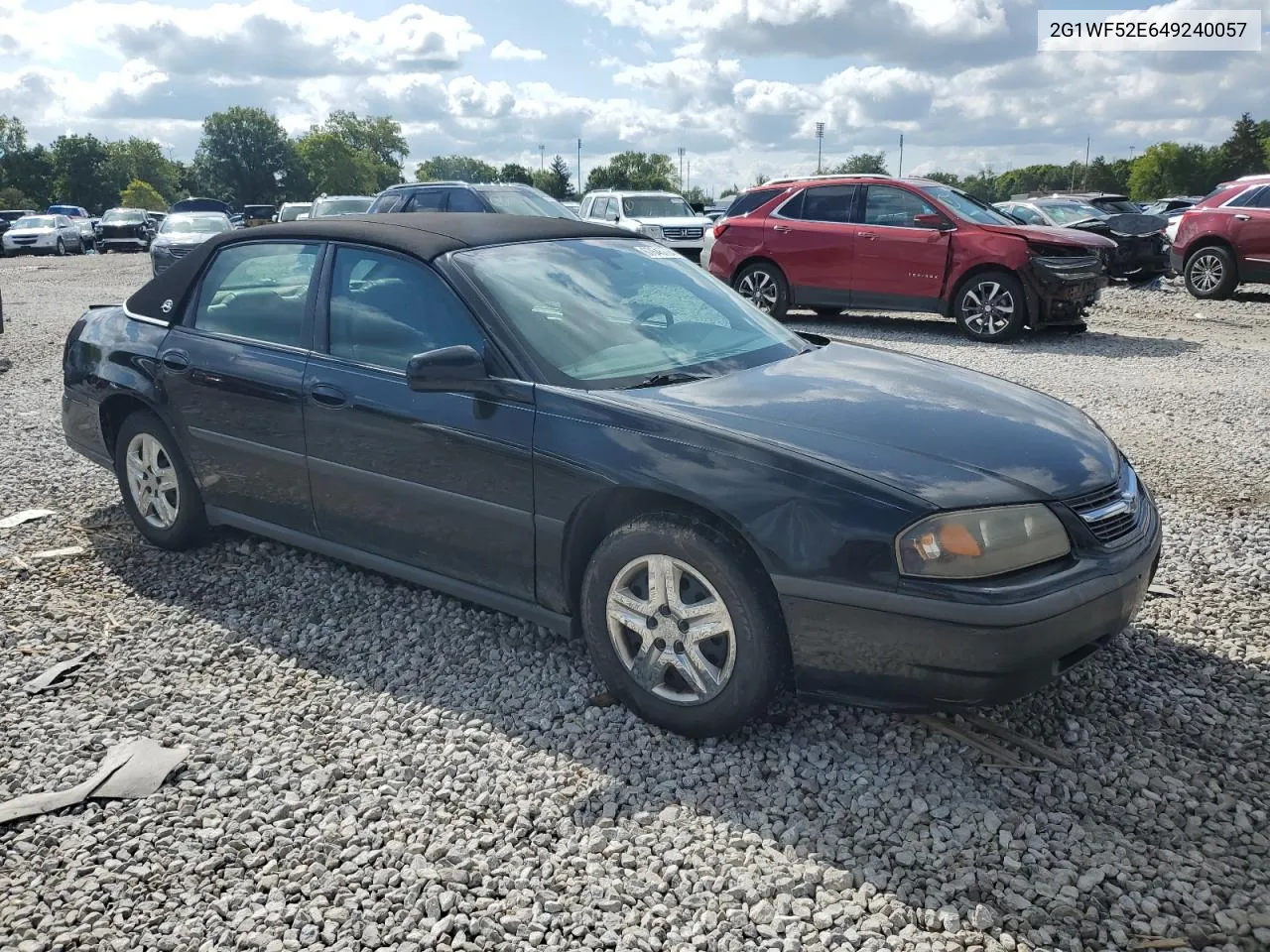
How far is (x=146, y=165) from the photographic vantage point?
135500mm

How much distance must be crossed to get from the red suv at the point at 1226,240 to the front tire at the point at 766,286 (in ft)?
21.9

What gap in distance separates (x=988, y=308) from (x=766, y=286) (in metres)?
2.70

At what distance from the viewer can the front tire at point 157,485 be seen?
487 centimetres

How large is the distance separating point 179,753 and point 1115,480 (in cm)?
308

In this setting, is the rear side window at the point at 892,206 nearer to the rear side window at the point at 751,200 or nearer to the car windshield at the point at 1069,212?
the rear side window at the point at 751,200

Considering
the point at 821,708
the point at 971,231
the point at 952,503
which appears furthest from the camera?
the point at 971,231

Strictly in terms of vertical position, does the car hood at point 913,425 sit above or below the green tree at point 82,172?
below

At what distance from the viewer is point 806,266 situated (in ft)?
41.5

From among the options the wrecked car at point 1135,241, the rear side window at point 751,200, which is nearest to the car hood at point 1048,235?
the rear side window at point 751,200

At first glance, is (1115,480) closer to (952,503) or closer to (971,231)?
(952,503)

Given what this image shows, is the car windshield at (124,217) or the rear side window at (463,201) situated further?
the car windshield at (124,217)

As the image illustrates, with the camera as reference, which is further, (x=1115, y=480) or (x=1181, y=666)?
(x=1181, y=666)

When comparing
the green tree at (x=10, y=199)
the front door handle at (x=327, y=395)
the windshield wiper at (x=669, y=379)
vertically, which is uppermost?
the green tree at (x=10, y=199)

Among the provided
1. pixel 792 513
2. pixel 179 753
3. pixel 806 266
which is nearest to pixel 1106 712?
pixel 792 513
